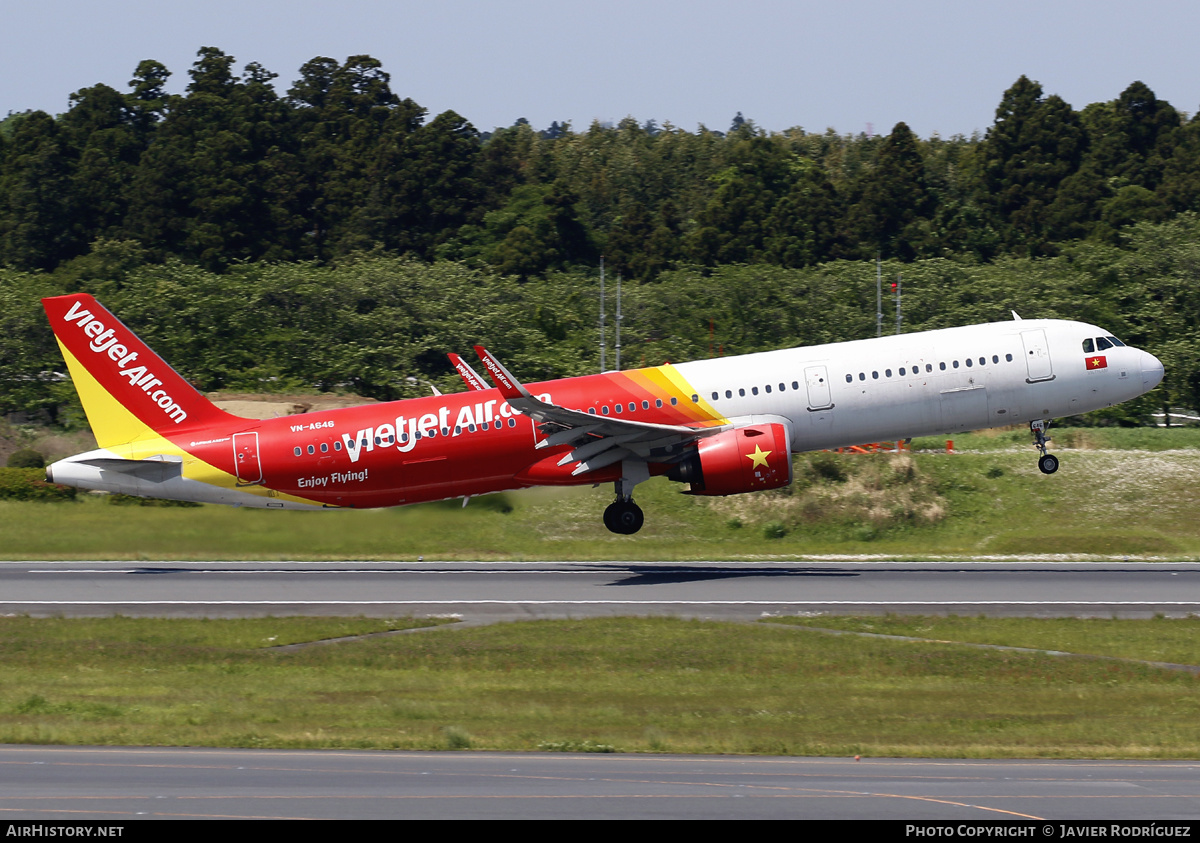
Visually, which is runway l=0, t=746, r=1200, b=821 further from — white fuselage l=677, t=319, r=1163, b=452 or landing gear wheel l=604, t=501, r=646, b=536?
landing gear wheel l=604, t=501, r=646, b=536

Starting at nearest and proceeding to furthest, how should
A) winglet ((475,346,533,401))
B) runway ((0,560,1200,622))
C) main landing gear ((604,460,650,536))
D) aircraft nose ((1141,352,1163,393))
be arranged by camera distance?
runway ((0,560,1200,622)) → winglet ((475,346,533,401)) → main landing gear ((604,460,650,536)) → aircraft nose ((1141,352,1163,393))

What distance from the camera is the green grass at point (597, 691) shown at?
62.0ft

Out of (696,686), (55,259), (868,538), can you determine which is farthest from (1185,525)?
(55,259)

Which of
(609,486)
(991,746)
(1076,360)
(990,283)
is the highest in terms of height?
(990,283)

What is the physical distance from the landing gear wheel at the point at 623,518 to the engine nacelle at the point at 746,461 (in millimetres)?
2826

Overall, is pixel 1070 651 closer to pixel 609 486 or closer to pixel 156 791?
pixel 156 791

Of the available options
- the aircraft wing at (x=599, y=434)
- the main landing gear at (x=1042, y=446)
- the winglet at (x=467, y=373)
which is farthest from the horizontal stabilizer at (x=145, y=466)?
the main landing gear at (x=1042, y=446)

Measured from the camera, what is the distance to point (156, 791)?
1465cm

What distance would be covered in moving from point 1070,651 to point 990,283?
47.5m

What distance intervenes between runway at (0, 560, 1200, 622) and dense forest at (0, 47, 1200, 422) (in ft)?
85.6

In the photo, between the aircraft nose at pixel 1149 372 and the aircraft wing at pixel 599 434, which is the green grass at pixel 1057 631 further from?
the aircraft nose at pixel 1149 372

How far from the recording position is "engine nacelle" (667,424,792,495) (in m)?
34.1

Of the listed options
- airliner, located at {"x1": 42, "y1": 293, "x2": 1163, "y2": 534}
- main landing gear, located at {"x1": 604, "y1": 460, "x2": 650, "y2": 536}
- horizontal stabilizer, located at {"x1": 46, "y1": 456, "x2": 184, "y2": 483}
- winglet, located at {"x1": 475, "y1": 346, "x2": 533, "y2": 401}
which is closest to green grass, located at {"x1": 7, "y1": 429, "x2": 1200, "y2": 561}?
airliner, located at {"x1": 42, "y1": 293, "x2": 1163, "y2": 534}

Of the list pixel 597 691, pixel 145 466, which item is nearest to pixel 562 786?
pixel 597 691
